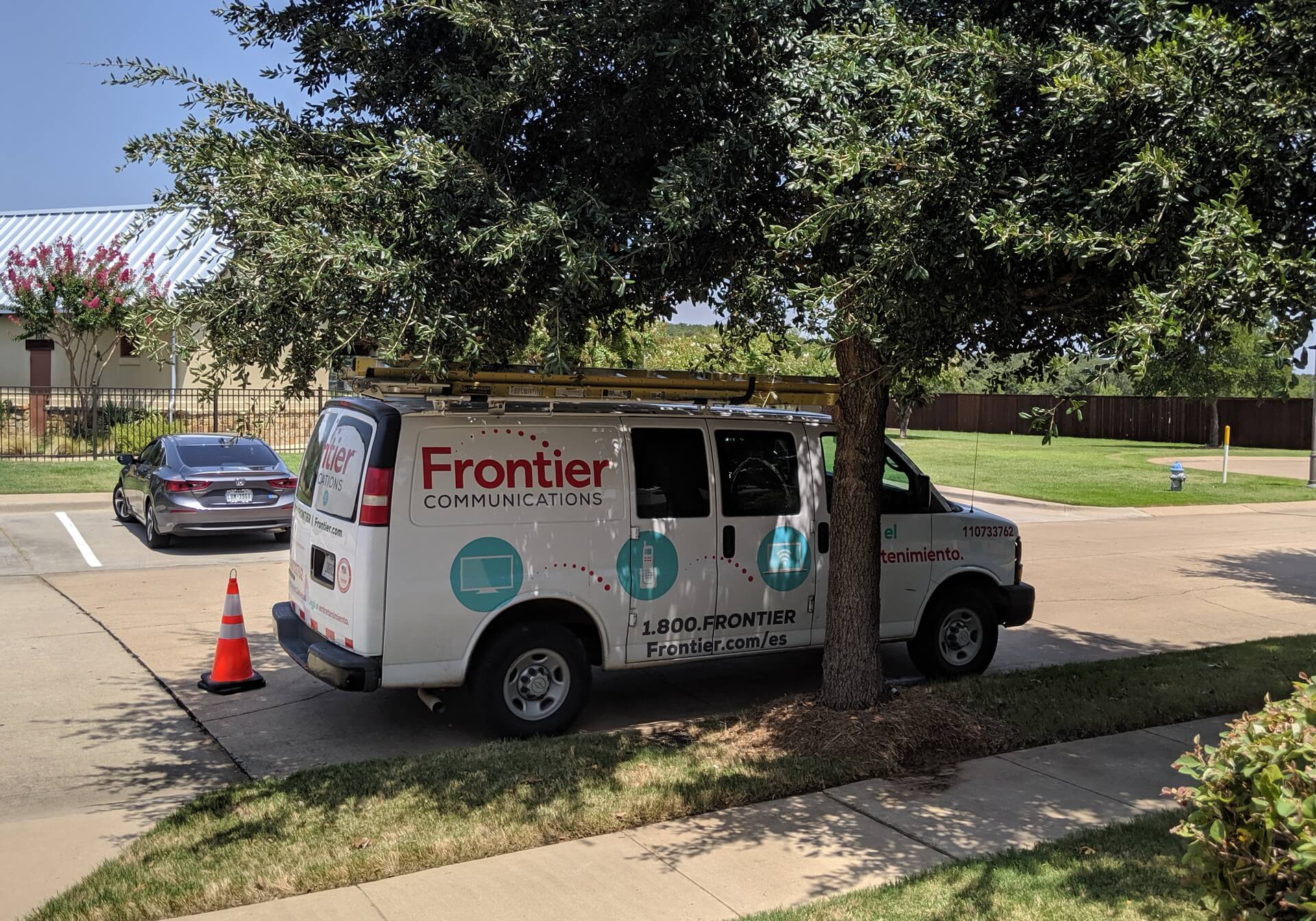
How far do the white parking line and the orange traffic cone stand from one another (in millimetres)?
6004

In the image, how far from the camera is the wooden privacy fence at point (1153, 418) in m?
46.5

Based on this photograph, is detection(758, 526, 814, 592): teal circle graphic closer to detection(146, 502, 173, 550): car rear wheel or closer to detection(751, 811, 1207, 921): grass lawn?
detection(751, 811, 1207, 921): grass lawn

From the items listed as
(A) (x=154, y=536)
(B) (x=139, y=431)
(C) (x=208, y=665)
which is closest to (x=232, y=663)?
(C) (x=208, y=665)

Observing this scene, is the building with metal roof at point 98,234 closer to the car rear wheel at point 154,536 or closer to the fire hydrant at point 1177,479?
the car rear wheel at point 154,536

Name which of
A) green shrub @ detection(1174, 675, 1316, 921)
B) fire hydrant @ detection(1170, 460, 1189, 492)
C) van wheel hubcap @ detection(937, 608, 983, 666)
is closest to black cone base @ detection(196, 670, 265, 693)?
van wheel hubcap @ detection(937, 608, 983, 666)

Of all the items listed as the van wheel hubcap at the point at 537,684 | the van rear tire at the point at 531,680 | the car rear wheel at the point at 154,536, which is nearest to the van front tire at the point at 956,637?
the van rear tire at the point at 531,680

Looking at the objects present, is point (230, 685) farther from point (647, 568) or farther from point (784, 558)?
point (784, 558)

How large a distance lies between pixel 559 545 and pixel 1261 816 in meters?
4.42

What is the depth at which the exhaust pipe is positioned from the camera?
701cm

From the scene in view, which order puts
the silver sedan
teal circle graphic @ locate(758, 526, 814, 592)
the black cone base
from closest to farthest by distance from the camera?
teal circle graphic @ locate(758, 526, 814, 592) → the black cone base → the silver sedan

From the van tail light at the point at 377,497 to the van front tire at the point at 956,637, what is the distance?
4119 mm

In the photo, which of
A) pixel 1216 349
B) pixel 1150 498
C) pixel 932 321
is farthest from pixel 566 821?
pixel 1150 498

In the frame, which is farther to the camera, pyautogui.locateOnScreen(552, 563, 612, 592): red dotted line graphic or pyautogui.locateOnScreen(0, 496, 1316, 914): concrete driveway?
pyautogui.locateOnScreen(552, 563, 612, 592): red dotted line graphic

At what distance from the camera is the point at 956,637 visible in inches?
346
